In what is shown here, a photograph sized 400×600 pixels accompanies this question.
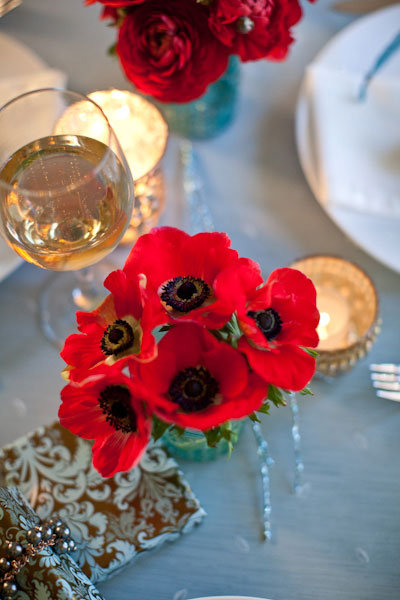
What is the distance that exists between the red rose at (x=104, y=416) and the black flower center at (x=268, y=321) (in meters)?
0.11

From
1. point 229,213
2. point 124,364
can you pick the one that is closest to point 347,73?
point 229,213

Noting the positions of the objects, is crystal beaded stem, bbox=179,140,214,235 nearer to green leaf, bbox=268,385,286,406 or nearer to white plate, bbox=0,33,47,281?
white plate, bbox=0,33,47,281

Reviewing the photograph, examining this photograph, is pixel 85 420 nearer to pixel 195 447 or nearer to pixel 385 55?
pixel 195 447

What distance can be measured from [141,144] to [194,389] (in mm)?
473

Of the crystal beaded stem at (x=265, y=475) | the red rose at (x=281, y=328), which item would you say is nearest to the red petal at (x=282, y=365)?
the red rose at (x=281, y=328)

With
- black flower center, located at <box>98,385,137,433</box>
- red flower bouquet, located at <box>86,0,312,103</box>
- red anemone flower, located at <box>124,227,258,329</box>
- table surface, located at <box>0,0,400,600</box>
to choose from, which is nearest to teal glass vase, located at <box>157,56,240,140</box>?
table surface, located at <box>0,0,400,600</box>

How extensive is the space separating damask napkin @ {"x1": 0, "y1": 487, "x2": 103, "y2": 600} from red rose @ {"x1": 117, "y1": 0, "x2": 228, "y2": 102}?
1.57 ft

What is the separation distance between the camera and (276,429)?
26.3 inches

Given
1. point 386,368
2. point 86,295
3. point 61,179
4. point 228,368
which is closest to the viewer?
Answer: point 228,368

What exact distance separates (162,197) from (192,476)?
0.37m

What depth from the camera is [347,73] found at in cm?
82

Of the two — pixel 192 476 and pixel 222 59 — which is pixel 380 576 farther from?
pixel 222 59

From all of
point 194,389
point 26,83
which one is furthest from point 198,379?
point 26,83

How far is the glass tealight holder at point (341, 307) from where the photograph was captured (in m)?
0.65
